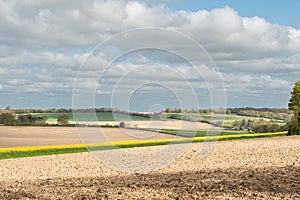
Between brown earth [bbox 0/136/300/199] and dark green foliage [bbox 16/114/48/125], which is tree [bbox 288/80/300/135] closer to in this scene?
brown earth [bbox 0/136/300/199]

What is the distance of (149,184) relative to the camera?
11.2m

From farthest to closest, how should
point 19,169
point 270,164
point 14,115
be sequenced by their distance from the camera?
point 14,115 < point 19,169 < point 270,164

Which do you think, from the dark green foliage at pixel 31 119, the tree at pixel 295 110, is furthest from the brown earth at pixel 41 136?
the tree at pixel 295 110

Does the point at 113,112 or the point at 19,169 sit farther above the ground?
the point at 113,112

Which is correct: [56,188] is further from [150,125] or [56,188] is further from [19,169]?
[150,125]

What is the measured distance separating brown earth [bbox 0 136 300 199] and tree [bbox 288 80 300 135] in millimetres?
18766

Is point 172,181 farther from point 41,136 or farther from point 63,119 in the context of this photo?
point 63,119

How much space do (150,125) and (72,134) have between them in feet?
60.0

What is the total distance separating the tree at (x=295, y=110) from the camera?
3681 cm

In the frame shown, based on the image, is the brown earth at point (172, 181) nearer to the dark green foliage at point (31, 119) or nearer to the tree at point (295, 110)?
the tree at point (295, 110)

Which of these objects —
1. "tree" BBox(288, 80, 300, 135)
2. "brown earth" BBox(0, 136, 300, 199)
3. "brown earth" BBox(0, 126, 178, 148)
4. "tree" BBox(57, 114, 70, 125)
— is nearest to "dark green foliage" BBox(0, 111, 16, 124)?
"brown earth" BBox(0, 126, 178, 148)

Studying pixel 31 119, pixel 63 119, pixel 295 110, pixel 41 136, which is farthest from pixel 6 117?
pixel 295 110

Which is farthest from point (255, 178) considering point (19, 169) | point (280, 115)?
point (280, 115)

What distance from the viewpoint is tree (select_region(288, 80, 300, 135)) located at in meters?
36.8
